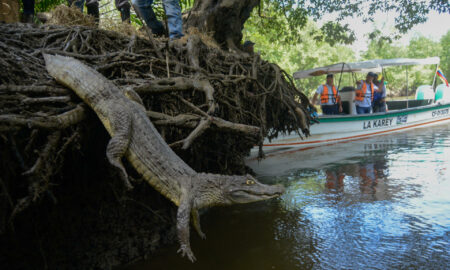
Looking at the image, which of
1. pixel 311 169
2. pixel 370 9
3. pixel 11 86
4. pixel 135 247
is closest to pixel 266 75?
pixel 311 169

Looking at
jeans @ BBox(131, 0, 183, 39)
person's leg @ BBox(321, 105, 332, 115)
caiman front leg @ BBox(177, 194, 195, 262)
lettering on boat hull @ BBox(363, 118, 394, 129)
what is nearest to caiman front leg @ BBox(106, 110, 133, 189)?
caiman front leg @ BBox(177, 194, 195, 262)

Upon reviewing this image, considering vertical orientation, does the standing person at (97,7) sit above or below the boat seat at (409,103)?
above

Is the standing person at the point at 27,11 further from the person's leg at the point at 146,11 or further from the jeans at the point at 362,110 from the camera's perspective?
the jeans at the point at 362,110

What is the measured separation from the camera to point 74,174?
320 centimetres

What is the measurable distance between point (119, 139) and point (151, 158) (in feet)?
1.04

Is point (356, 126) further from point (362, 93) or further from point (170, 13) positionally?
point (170, 13)

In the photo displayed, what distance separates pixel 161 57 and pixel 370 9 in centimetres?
1232

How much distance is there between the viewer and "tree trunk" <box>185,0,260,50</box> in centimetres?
761

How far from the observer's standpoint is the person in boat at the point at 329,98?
11.9 metres

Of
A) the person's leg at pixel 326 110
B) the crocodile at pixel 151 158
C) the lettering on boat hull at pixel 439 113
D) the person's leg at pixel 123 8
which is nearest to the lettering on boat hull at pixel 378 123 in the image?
the person's leg at pixel 326 110

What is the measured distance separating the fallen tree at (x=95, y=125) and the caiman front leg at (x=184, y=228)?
63 centimetres

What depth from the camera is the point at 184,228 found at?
255 cm

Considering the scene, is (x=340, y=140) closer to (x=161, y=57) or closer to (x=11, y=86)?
(x=161, y=57)

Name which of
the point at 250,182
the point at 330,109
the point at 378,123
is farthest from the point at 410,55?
the point at 250,182
